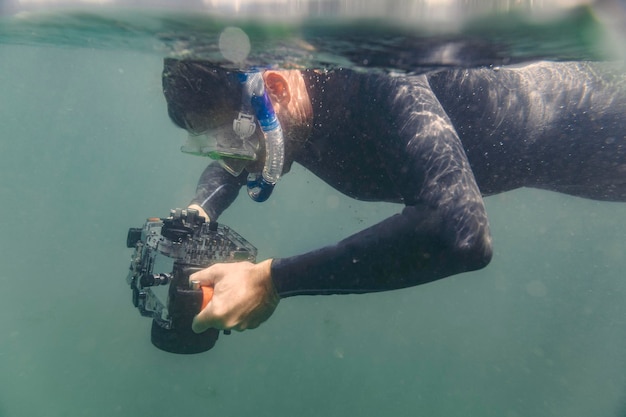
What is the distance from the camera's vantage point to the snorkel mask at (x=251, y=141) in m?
2.58

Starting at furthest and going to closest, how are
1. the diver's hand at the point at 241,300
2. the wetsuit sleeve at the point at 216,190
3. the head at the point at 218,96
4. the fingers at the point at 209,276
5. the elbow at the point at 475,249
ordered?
the wetsuit sleeve at the point at 216,190
the head at the point at 218,96
the fingers at the point at 209,276
the diver's hand at the point at 241,300
the elbow at the point at 475,249

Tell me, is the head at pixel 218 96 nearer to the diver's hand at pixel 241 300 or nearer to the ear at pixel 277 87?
the ear at pixel 277 87

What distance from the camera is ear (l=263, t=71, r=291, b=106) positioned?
2.71m

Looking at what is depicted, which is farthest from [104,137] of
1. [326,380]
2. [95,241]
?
[326,380]

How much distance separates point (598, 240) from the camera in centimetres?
5241

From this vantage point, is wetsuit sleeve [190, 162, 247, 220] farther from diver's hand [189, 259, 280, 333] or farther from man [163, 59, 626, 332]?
diver's hand [189, 259, 280, 333]

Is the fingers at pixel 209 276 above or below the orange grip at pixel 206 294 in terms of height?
above

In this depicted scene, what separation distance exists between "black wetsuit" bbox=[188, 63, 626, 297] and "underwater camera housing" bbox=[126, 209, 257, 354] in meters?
0.74

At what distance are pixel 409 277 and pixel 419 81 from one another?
116 cm

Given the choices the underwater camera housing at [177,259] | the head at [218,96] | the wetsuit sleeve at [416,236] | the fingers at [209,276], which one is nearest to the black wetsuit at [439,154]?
the wetsuit sleeve at [416,236]

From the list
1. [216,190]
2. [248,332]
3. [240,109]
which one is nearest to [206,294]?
[240,109]

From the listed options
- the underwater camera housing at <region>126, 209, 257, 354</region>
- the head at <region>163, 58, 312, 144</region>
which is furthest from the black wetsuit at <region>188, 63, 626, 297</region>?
the underwater camera housing at <region>126, 209, 257, 354</region>

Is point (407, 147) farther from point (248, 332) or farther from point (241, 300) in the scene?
point (248, 332)

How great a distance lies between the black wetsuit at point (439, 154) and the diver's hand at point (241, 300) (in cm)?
8
